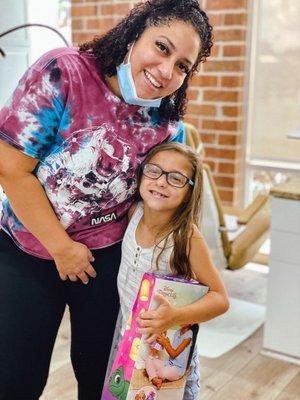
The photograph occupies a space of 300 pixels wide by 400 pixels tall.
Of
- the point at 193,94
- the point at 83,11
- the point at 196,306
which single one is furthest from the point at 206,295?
the point at 83,11

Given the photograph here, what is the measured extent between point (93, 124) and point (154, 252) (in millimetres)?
355

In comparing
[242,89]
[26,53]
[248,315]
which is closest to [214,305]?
[248,315]

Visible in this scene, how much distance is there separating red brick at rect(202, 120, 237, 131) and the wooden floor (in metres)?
1.24

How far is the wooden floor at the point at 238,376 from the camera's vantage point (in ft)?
6.78

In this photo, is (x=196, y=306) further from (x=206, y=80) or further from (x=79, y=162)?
(x=206, y=80)

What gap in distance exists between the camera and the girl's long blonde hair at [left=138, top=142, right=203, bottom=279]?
1.29 metres

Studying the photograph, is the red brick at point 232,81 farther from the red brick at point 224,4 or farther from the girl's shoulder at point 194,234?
the girl's shoulder at point 194,234

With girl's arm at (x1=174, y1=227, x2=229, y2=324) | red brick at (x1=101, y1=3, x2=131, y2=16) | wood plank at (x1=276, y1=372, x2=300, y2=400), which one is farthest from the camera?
red brick at (x1=101, y1=3, x2=131, y2=16)

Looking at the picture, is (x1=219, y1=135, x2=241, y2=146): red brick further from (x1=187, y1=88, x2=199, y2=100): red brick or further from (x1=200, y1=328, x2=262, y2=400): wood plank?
(x1=200, y1=328, x2=262, y2=400): wood plank

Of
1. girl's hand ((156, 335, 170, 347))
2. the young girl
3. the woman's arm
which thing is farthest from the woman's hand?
girl's hand ((156, 335, 170, 347))

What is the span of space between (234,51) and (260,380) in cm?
183

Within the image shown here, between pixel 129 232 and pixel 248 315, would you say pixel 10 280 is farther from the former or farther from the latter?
pixel 248 315

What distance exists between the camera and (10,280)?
1260 mm

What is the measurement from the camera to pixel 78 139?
1.17 meters
